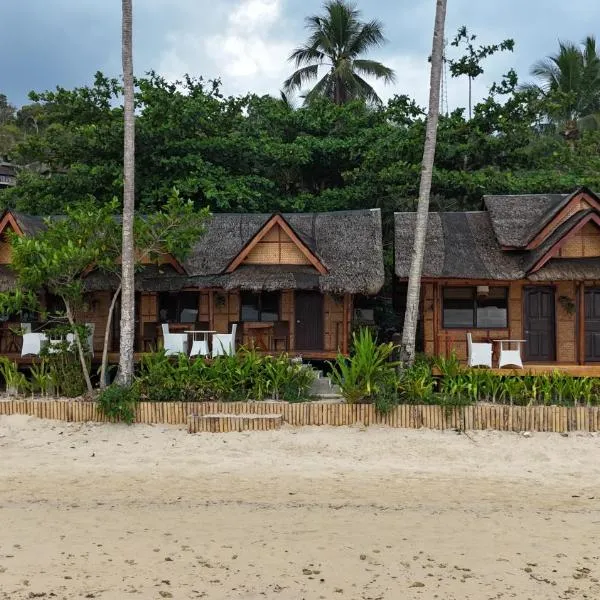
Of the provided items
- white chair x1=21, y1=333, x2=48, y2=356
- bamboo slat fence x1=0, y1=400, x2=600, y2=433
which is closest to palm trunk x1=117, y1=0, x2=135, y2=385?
bamboo slat fence x1=0, y1=400, x2=600, y2=433

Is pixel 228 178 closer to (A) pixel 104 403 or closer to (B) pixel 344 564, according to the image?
(A) pixel 104 403

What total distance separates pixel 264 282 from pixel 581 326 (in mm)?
7805

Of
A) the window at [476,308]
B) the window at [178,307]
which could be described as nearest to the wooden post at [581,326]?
the window at [476,308]

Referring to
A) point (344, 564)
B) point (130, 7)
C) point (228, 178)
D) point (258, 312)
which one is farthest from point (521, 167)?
point (344, 564)

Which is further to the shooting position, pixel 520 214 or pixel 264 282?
pixel 520 214

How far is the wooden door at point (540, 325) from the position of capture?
15.3m

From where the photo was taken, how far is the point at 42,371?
44.2 ft

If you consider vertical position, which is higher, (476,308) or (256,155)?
(256,155)

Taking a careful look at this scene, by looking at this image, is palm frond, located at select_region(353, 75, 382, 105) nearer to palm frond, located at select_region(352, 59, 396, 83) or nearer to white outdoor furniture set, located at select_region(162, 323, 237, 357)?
palm frond, located at select_region(352, 59, 396, 83)

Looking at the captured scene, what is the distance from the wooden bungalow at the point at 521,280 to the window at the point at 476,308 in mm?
26

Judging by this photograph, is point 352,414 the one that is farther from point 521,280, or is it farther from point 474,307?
point 521,280

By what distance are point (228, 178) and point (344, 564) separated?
660 inches

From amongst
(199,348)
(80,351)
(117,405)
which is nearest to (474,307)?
(199,348)

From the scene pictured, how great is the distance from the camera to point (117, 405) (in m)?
12.0
